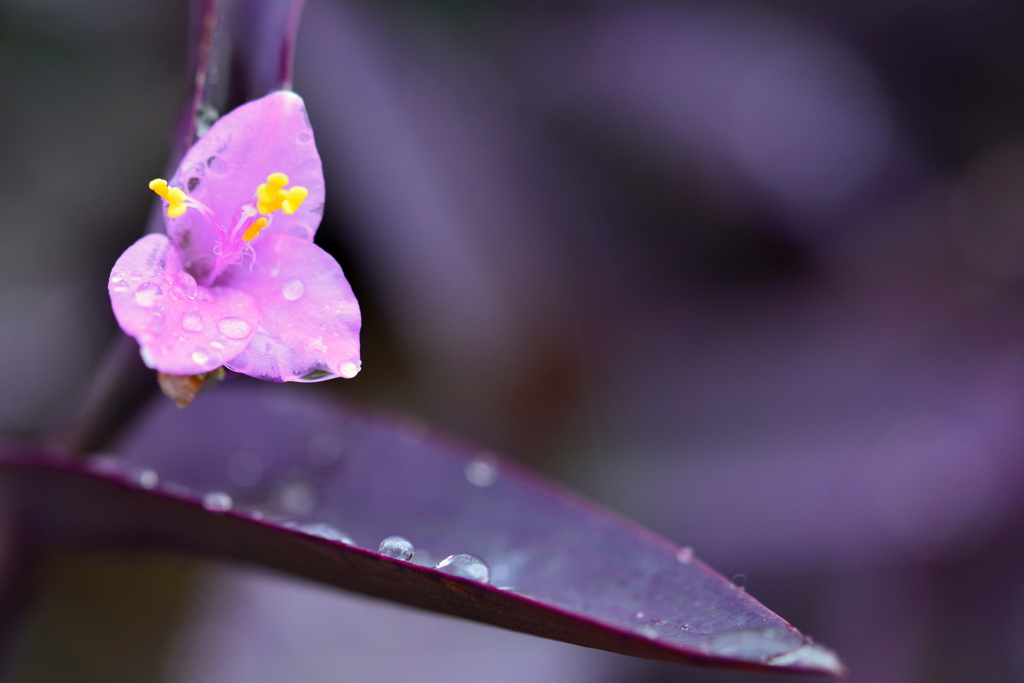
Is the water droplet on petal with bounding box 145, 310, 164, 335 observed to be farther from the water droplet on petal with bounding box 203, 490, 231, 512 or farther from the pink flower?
the water droplet on petal with bounding box 203, 490, 231, 512

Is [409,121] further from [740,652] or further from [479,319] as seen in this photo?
[740,652]

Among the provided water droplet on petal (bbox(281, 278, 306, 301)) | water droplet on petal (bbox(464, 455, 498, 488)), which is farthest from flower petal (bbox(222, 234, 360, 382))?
water droplet on petal (bbox(464, 455, 498, 488))

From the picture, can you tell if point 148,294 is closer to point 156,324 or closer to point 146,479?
point 156,324

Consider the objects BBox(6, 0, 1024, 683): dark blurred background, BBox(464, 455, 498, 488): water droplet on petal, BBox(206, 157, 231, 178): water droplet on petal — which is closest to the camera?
BBox(206, 157, 231, 178): water droplet on petal

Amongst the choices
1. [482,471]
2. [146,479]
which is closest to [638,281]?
[482,471]

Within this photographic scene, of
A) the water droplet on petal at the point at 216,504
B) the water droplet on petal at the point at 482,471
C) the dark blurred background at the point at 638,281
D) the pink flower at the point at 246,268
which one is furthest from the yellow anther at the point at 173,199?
the dark blurred background at the point at 638,281

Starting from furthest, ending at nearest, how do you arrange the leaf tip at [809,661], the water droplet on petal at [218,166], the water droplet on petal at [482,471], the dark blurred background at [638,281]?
1. the dark blurred background at [638,281]
2. the water droplet on petal at [482,471]
3. the water droplet on petal at [218,166]
4. the leaf tip at [809,661]

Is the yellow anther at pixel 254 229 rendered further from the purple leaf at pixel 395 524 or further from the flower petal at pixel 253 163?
the purple leaf at pixel 395 524

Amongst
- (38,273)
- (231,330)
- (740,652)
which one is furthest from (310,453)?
(38,273)
